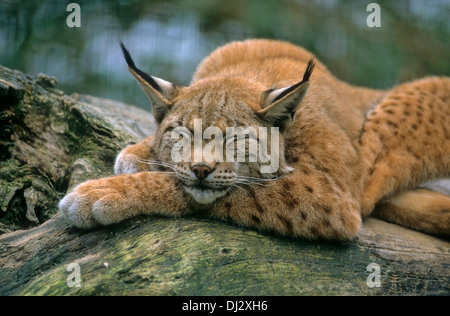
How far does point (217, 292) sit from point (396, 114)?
252 centimetres

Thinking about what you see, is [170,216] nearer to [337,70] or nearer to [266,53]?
[266,53]

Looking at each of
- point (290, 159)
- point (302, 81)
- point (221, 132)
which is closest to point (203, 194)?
point (221, 132)

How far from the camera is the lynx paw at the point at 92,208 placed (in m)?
2.83

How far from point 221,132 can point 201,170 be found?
0.36 m

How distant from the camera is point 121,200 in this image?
2865 mm

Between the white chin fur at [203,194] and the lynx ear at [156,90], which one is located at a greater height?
the lynx ear at [156,90]

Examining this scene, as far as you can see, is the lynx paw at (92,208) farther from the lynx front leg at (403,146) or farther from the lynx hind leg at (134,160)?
the lynx front leg at (403,146)

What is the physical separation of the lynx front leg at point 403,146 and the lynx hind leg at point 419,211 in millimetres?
90

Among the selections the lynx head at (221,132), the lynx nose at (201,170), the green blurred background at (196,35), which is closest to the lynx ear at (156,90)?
the lynx head at (221,132)

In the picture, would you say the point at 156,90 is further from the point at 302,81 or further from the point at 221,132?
the point at 302,81

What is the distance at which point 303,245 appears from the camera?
2.99 m

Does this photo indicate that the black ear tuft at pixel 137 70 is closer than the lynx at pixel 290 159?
No

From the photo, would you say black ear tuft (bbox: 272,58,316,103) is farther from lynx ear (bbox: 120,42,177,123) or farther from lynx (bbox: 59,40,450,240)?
lynx ear (bbox: 120,42,177,123)

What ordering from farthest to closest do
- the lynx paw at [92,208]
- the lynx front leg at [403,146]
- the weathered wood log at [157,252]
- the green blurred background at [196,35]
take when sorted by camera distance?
the green blurred background at [196,35] → the lynx front leg at [403,146] → the lynx paw at [92,208] → the weathered wood log at [157,252]
